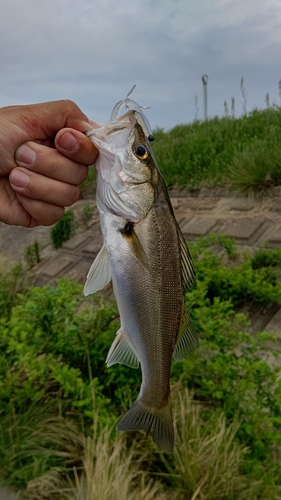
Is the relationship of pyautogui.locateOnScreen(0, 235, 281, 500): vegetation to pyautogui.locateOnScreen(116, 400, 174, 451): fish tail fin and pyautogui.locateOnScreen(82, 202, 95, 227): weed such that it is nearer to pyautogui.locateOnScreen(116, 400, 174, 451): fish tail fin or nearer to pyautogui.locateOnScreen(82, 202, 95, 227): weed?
pyautogui.locateOnScreen(116, 400, 174, 451): fish tail fin

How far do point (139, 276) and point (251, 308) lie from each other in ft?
8.24

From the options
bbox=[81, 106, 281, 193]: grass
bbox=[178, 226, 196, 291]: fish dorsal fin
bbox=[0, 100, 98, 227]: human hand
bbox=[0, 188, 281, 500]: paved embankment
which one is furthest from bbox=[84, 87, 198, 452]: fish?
bbox=[81, 106, 281, 193]: grass

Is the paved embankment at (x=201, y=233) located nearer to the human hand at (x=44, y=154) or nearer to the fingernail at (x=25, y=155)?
the human hand at (x=44, y=154)

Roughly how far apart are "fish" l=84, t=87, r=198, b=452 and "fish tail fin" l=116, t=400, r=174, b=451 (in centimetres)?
1

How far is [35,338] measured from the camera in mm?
2939

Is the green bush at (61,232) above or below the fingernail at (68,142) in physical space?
below

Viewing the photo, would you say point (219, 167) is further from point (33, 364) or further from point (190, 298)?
point (33, 364)

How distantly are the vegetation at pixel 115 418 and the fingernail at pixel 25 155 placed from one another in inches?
51.4

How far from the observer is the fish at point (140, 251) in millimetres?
1442

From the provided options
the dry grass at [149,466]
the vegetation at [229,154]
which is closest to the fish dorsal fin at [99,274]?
the dry grass at [149,466]

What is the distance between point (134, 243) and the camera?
1427mm

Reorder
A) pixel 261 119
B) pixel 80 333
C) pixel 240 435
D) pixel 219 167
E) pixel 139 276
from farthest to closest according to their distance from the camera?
pixel 261 119 < pixel 219 167 < pixel 80 333 < pixel 240 435 < pixel 139 276

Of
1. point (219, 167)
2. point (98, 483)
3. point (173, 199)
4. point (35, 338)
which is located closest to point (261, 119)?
point (219, 167)

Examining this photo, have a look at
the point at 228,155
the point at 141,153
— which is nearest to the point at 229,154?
the point at 228,155
